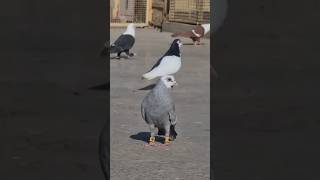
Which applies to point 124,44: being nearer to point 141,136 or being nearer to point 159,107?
point 141,136

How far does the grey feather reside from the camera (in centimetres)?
638

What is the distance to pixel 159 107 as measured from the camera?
6.45 m

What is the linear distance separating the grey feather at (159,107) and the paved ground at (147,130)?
36cm

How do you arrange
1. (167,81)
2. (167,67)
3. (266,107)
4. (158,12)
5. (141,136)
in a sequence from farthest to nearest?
1. (158,12)
2. (266,107)
3. (141,136)
4. (167,67)
5. (167,81)

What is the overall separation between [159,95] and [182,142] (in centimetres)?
111

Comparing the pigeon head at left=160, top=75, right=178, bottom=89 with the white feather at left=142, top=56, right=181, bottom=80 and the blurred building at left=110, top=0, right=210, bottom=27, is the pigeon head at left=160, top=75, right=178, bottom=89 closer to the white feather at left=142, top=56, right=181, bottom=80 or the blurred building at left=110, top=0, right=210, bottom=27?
the white feather at left=142, top=56, right=181, bottom=80

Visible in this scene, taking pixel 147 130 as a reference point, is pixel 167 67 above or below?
above

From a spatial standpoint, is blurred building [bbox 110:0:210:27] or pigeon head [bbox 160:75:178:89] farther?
blurred building [bbox 110:0:210:27]

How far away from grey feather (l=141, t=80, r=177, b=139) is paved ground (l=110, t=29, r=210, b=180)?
36 cm

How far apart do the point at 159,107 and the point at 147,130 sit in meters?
1.40

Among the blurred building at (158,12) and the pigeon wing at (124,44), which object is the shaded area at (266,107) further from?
the blurred building at (158,12)
